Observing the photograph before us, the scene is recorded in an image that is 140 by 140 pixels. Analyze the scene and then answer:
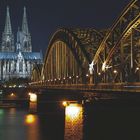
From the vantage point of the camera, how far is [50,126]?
71875 mm

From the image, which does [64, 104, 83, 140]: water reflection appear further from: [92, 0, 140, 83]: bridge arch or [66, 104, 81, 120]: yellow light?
[92, 0, 140, 83]: bridge arch

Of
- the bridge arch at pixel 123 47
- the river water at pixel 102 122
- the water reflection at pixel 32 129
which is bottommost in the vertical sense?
the water reflection at pixel 32 129

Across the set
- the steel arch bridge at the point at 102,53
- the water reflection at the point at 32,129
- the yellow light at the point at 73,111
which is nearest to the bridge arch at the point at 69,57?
the steel arch bridge at the point at 102,53

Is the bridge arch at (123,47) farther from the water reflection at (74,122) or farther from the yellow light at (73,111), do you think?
the water reflection at (74,122)

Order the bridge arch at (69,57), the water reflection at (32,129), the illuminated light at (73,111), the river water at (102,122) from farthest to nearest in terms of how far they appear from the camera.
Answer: the bridge arch at (69,57) → the water reflection at (32,129) → the illuminated light at (73,111) → the river water at (102,122)

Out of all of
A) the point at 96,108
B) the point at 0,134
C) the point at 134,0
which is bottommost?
the point at 0,134

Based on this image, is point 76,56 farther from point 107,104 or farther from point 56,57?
point 107,104

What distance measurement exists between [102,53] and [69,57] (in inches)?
1306

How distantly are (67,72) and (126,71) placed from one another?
157 ft

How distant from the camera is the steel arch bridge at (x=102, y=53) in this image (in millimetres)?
46478

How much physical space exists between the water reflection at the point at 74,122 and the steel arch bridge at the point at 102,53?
15.6 ft

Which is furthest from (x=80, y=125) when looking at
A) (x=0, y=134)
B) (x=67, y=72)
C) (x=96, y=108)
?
(x=67, y=72)

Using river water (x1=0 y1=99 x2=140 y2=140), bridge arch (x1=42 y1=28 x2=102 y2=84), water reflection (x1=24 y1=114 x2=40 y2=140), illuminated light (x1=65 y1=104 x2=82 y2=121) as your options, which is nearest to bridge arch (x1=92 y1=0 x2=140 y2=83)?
river water (x1=0 y1=99 x2=140 y2=140)

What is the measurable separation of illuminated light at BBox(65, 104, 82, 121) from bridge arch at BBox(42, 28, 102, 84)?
23.7 metres
